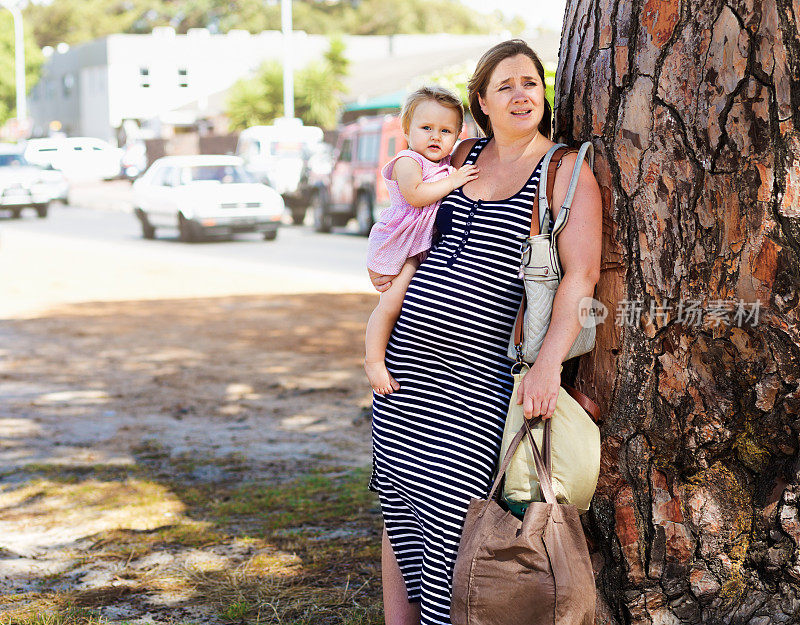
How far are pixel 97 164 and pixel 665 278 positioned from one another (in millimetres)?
46581

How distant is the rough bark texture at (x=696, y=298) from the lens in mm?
2645

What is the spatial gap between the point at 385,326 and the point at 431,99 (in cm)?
67

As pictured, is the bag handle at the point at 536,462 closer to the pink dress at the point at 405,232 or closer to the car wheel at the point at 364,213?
the pink dress at the point at 405,232

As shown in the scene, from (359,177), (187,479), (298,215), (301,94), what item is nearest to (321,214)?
(359,177)

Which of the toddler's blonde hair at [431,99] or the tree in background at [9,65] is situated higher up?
the tree in background at [9,65]

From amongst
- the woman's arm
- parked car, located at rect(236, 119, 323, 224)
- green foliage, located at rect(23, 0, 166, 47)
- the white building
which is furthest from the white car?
green foliage, located at rect(23, 0, 166, 47)

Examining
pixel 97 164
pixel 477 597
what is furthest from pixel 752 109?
pixel 97 164

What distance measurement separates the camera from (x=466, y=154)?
3.13 metres

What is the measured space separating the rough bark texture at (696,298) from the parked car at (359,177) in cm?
1549

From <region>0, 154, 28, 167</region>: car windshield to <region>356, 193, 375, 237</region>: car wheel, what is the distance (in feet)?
38.3

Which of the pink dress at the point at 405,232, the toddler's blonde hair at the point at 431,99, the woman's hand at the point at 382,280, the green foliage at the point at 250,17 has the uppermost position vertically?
the green foliage at the point at 250,17

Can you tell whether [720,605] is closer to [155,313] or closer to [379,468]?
[379,468]

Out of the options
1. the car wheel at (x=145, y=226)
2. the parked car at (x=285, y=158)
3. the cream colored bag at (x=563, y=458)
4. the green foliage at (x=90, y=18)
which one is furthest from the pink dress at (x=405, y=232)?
the green foliage at (x=90, y=18)

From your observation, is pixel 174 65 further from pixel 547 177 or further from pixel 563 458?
pixel 563 458
